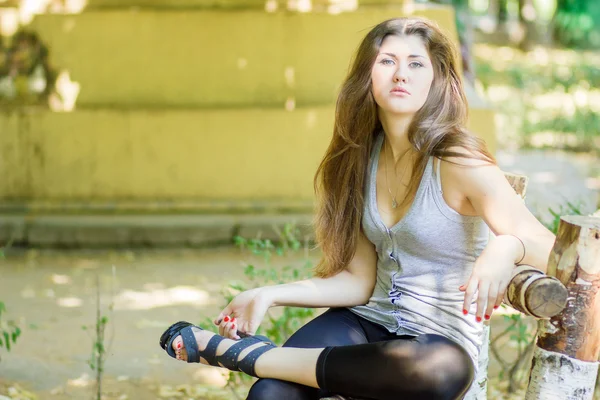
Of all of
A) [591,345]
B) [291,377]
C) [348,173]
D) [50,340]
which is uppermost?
[348,173]

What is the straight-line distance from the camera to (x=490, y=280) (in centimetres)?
227

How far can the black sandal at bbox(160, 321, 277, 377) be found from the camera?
258 centimetres

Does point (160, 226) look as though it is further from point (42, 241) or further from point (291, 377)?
point (291, 377)

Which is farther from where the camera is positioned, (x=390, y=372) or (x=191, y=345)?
(x=191, y=345)

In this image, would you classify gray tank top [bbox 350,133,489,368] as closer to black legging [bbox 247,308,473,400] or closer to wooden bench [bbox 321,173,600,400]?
black legging [bbox 247,308,473,400]

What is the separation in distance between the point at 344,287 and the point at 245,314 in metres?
0.34

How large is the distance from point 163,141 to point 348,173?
4.20 m

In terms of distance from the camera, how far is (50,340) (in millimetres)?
4656

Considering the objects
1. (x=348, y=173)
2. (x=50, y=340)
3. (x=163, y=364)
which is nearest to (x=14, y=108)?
(x=50, y=340)

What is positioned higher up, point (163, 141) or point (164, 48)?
point (164, 48)

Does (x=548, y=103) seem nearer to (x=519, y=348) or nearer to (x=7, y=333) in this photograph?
(x=519, y=348)

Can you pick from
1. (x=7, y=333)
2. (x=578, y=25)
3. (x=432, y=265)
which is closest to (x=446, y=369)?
(x=432, y=265)

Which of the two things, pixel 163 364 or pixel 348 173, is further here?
pixel 163 364

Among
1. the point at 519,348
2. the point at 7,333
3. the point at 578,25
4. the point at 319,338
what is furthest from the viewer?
the point at 578,25
